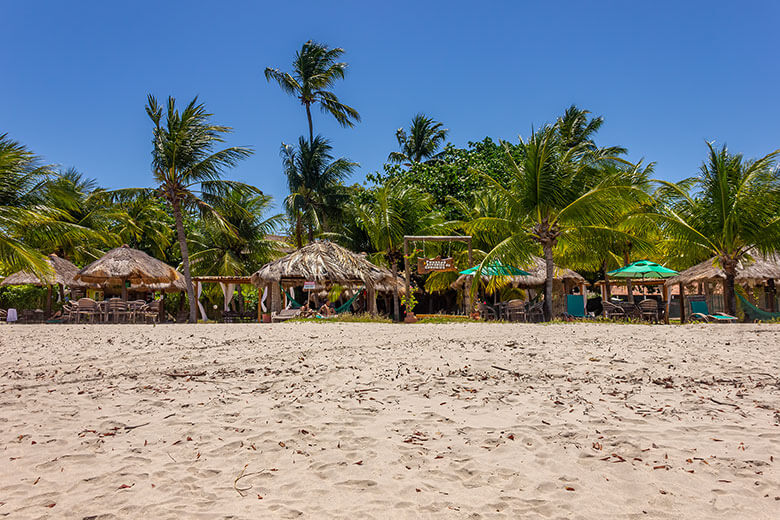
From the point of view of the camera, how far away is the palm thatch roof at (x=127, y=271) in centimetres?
1755

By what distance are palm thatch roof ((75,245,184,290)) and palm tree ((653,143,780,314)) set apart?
1680 centimetres

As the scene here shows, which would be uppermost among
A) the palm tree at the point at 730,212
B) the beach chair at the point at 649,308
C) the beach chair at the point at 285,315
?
the palm tree at the point at 730,212

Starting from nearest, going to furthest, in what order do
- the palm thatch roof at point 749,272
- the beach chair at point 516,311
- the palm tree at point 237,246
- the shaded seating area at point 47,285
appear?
the beach chair at point 516,311 → the palm thatch roof at point 749,272 → the shaded seating area at point 47,285 → the palm tree at point 237,246

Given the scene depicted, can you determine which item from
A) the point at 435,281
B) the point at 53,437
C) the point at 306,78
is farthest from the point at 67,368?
the point at 306,78

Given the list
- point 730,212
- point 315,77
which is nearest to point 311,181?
point 315,77

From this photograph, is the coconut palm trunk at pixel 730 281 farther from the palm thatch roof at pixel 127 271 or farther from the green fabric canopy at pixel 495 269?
the palm thatch roof at pixel 127 271

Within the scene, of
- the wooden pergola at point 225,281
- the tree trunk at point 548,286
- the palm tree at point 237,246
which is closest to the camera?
the tree trunk at point 548,286

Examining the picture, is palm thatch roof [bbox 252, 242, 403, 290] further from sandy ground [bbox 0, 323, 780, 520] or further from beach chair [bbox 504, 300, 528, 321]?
sandy ground [bbox 0, 323, 780, 520]

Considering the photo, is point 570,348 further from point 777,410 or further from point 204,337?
point 204,337

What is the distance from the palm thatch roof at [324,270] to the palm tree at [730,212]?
27.1 ft

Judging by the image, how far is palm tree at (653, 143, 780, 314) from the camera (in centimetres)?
1259

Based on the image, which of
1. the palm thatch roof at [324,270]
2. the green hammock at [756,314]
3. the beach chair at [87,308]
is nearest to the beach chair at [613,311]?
the green hammock at [756,314]

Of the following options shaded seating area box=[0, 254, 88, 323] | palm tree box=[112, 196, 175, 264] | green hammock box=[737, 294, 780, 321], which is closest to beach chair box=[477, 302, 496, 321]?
green hammock box=[737, 294, 780, 321]

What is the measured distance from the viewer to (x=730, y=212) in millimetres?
12820
